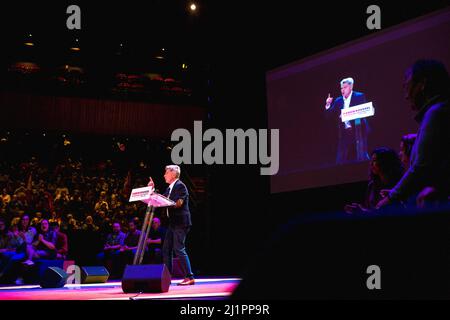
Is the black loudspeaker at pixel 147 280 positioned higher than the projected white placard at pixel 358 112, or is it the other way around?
the projected white placard at pixel 358 112

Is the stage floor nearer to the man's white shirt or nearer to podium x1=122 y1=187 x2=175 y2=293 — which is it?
podium x1=122 y1=187 x2=175 y2=293

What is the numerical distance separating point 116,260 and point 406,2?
20.5ft

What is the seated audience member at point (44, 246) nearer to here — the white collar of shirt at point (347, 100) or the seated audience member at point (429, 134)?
the white collar of shirt at point (347, 100)

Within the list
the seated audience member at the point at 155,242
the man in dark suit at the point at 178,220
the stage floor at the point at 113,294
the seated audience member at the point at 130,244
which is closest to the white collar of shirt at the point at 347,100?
the man in dark suit at the point at 178,220

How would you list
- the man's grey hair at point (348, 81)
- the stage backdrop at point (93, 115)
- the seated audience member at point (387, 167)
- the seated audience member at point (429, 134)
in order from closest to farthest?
the seated audience member at point (429, 134) < the seated audience member at point (387, 167) < the man's grey hair at point (348, 81) < the stage backdrop at point (93, 115)

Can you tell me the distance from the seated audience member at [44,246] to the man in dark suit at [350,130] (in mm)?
4982

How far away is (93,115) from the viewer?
1133 centimetres

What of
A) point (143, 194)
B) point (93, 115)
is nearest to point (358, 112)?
point (143, 194)

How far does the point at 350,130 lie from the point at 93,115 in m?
6.57

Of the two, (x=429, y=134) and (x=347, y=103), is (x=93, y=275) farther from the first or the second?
(x=429, y=134)

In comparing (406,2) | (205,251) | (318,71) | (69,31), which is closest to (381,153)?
(406,2)

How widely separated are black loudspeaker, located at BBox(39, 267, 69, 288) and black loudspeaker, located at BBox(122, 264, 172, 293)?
69.2 inches

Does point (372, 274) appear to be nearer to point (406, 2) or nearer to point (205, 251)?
point (406, 2)

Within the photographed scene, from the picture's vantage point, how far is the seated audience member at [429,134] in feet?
6.81
